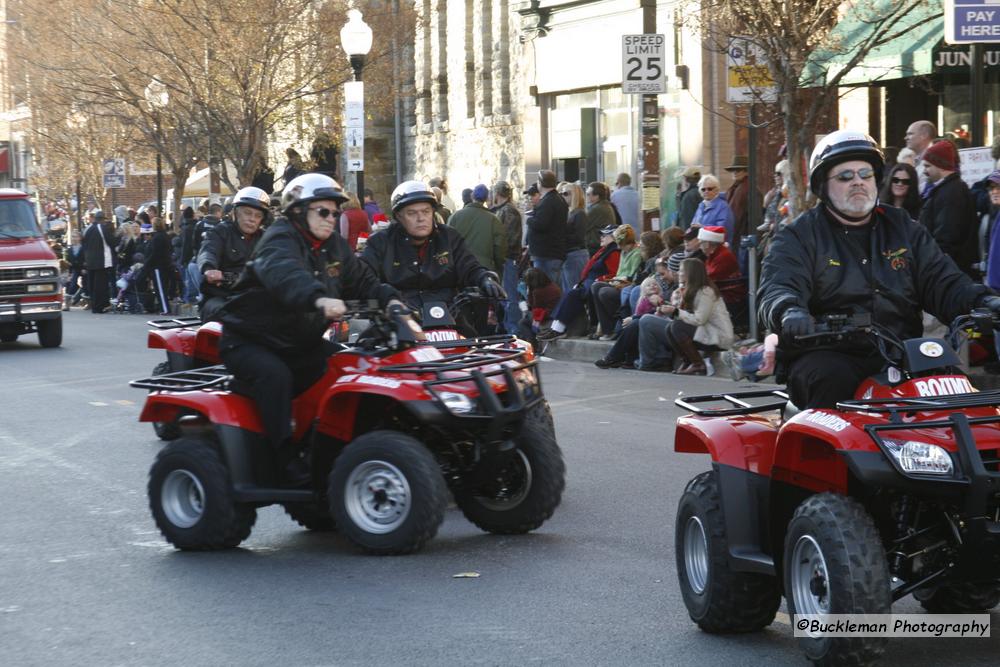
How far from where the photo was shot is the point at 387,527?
8.12 m

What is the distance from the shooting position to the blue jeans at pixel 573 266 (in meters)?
20.9

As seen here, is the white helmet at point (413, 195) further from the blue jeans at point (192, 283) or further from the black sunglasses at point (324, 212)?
the blue jeans at point (192, 283)

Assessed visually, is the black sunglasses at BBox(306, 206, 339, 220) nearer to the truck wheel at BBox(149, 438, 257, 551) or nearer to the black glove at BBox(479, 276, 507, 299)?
the truck wheel at BBox(149, 438, 257, 551)

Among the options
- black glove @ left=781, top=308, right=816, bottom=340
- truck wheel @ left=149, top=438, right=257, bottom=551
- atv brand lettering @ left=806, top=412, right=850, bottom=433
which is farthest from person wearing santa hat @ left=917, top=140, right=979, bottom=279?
atv brand lettering @ left=806, top=412, right=850, bottom=433

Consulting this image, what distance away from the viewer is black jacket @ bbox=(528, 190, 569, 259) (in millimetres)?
20422

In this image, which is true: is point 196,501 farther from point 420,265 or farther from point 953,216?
point 953,216

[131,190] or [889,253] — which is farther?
[131,190]

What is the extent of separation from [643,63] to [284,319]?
39.9 ft

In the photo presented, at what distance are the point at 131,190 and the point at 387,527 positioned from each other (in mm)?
73300

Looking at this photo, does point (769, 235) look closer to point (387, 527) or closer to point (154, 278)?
point (387, 527)

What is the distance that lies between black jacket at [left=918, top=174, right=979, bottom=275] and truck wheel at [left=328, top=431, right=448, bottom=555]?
7070mm

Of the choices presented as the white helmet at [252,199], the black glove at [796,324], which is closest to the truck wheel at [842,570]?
the black glove at [796,324]

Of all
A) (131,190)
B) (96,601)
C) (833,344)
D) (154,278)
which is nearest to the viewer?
(833,344)

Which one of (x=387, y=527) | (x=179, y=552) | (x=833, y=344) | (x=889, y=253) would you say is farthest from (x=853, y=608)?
(x=179, y=552)
